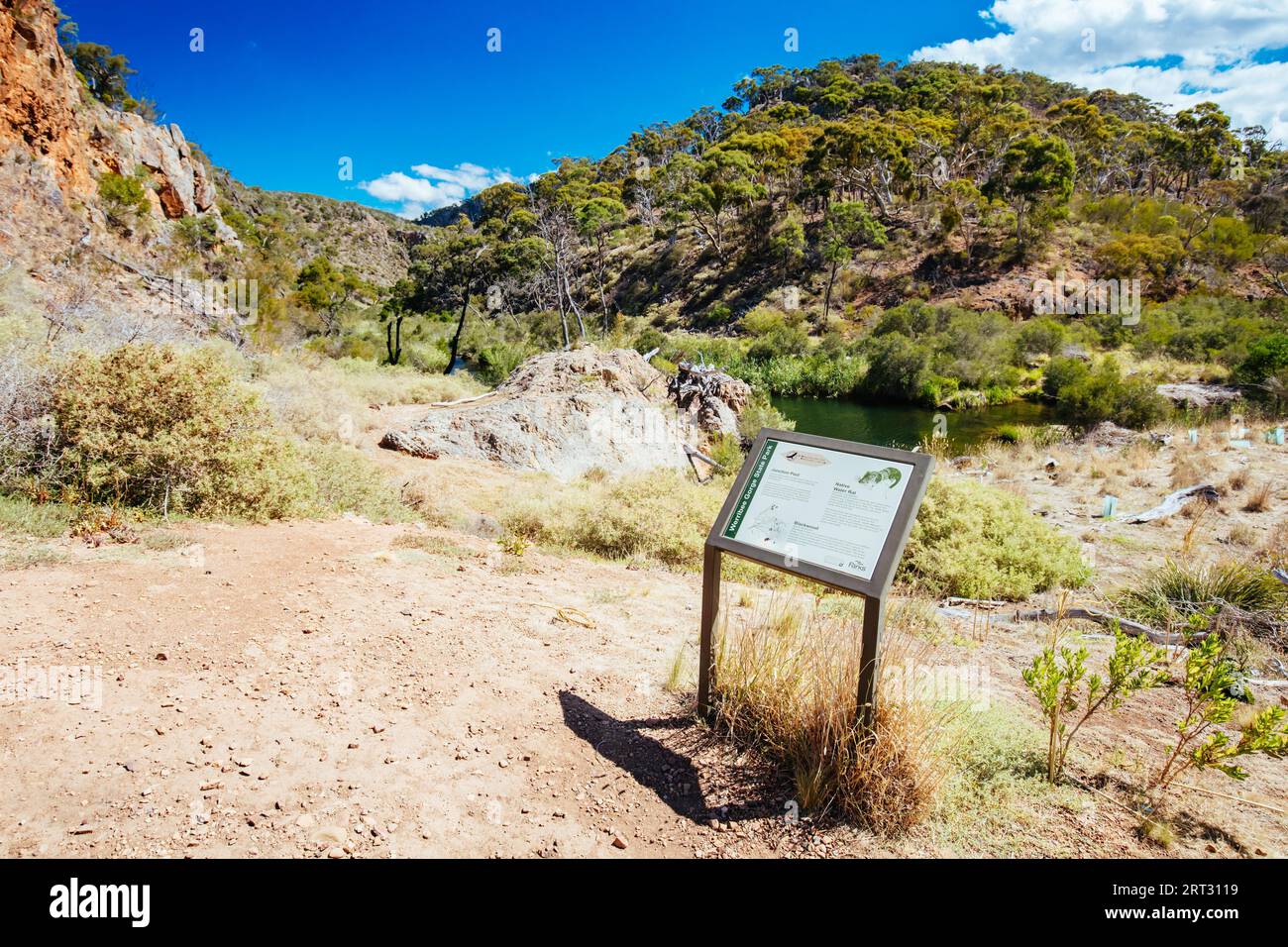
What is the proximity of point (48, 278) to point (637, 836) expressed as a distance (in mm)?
15900

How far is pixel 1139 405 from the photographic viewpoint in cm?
1798

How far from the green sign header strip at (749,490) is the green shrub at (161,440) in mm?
4932

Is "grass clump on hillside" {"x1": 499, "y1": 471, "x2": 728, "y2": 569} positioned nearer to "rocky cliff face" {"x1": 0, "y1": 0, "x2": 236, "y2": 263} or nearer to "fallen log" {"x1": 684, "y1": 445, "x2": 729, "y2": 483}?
"fallen log" {"x1": 684, "y1": 445, "x2": 729, "y2": 483}

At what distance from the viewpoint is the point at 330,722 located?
307 cm

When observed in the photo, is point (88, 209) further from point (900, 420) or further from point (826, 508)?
point (900, 420)

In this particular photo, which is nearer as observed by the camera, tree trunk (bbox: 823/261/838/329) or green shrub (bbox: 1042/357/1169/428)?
green shrub (bbox: 1042/357/1169/428)

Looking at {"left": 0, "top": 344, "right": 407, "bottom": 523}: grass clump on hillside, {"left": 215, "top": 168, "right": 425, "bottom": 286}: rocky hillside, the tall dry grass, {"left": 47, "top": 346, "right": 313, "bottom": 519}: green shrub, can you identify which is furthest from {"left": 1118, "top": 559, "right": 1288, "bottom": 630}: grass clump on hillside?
{"left": 215, "top": 168, "right": 425, "bottom": 286}: rocky hillside

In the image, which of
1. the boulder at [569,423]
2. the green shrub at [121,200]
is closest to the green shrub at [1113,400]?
the boulder at [569,423]

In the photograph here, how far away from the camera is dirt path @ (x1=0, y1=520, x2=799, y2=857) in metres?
2.41

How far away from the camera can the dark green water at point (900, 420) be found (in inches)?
813

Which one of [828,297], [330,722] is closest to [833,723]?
[330,722]

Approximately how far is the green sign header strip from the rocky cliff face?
55.6 feet
